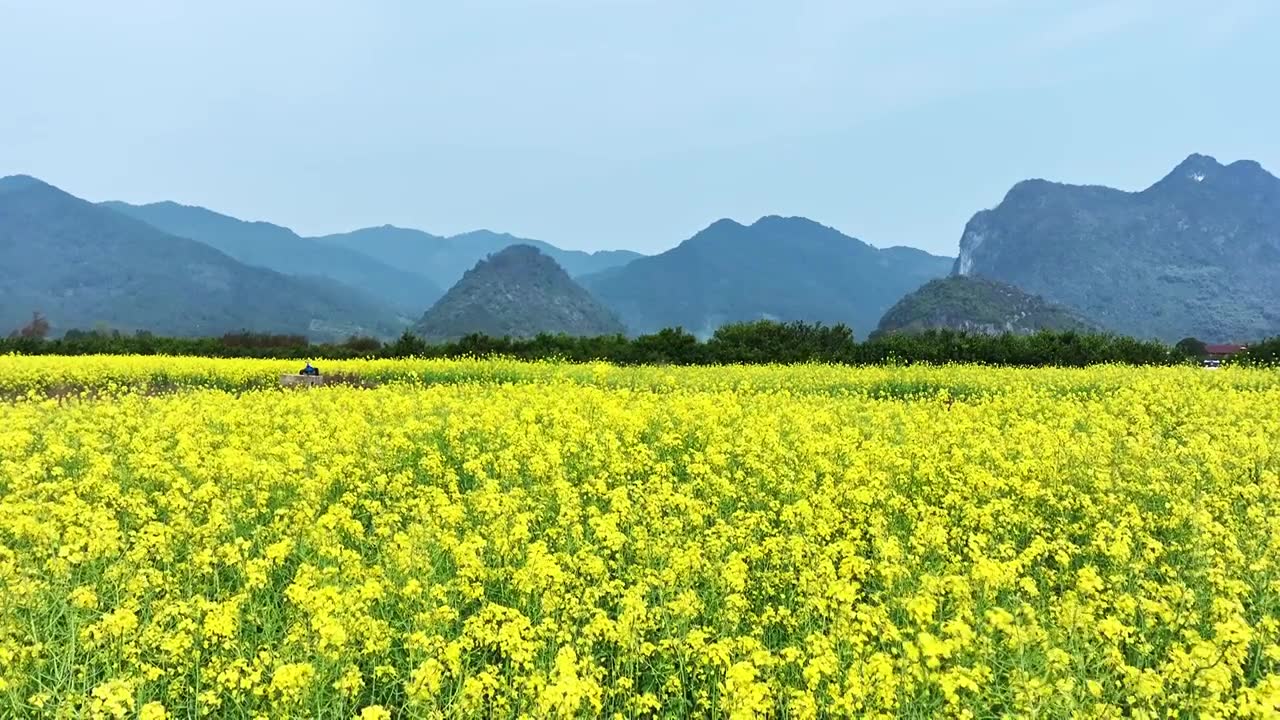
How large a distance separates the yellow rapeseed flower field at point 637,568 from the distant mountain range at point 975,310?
462ft

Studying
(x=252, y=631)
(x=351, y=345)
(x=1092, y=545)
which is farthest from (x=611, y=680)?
(x=351, y=345)

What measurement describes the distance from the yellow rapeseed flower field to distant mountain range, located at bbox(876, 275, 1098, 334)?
14084 cm

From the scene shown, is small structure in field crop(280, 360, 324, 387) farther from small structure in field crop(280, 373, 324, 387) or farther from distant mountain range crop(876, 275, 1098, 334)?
distant mountain range crop(876, 275, 1098, 334)

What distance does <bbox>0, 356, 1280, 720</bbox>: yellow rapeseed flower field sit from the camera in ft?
14.6

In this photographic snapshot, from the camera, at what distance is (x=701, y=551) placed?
253 inches

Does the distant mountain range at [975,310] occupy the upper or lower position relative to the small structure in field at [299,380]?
upper

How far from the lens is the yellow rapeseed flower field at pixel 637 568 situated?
175 inches

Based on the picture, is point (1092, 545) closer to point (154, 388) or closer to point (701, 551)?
point (701, 551)

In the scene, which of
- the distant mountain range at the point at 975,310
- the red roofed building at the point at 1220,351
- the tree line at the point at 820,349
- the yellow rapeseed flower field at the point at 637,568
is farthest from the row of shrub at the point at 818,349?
the distant mountain range at the point at 975,310

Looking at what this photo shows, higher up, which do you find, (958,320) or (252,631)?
(958,320)

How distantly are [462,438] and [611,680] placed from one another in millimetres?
7469

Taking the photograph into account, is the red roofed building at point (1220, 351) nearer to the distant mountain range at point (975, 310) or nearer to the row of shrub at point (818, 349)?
the row of shrub at point (818, 349)

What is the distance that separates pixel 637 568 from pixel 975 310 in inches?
6222

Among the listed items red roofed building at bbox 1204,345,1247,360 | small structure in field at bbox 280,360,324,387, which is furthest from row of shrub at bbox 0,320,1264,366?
red roofed building at bbox 1204,345,1247,360
